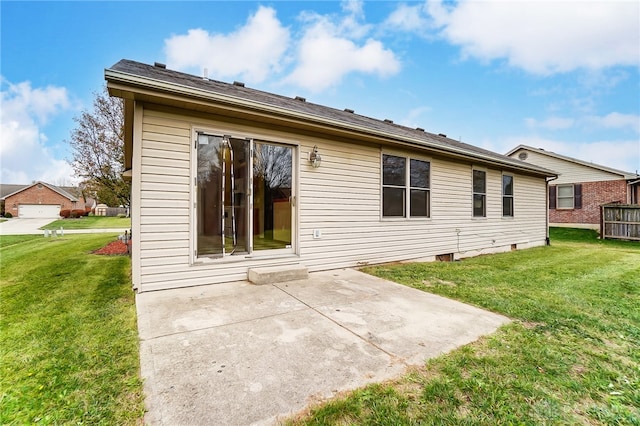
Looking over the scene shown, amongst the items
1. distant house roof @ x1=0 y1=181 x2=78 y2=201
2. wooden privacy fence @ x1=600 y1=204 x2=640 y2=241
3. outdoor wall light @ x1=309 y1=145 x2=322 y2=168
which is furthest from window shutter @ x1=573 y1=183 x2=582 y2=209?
distant house roof @ x1=0 y1=181 x2=78 y2=201

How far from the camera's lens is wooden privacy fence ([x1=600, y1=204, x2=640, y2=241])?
11.3 metres

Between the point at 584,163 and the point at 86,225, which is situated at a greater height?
the point at 584,163

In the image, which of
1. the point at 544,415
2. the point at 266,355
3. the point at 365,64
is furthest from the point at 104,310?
the point at 365,64

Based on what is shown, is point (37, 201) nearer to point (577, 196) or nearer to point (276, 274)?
point (276, 274)

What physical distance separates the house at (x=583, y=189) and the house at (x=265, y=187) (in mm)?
11522

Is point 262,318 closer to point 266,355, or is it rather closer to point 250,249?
point 266,355

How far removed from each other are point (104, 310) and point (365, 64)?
1321cm

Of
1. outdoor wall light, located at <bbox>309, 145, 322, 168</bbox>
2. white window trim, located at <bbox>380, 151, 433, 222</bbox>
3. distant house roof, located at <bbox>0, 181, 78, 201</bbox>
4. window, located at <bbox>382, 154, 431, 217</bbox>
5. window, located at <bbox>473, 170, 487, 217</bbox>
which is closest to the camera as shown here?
outdoor wall light, located at <bbox>309, 145, 322, 168</bbox>

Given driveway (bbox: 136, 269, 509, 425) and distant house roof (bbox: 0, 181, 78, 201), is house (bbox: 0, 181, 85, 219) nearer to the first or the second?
distant house roof (bbox: 0, 181, 78, 201)

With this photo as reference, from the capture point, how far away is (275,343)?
2.40 metres

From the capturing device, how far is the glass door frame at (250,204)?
4.12m

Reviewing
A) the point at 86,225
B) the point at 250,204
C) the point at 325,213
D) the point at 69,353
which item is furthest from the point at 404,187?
the point at 86,225

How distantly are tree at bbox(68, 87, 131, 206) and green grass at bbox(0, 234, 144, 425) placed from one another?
9.06 metres

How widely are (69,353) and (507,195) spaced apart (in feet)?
34.4
